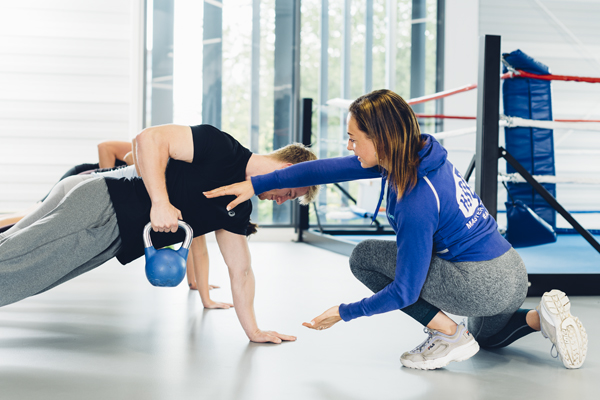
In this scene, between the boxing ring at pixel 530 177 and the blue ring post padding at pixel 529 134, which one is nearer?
the boxing ring at pixel 530 177

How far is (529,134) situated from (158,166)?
292 centimetres

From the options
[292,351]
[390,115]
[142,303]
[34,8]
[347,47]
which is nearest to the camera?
[390,115]

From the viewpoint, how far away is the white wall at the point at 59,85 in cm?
520

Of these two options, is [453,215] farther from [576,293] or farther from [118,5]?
[118,5]

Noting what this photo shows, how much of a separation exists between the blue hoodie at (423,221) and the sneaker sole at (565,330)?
0.68 ft

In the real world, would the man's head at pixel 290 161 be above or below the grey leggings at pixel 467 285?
above

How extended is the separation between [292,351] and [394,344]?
0.36 m

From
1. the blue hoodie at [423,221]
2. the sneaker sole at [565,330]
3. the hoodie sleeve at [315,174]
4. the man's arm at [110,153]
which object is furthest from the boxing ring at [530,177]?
the man's arm at [110,153]

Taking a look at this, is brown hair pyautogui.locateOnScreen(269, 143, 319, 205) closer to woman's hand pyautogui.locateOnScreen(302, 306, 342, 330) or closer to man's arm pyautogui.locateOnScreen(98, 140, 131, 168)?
woman's hand pyautogui.locateOnScreen(302, 306, 342, 330)

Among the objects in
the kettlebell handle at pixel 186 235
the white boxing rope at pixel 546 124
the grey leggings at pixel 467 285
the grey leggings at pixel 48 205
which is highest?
the white boxing rope at pixel 546 124

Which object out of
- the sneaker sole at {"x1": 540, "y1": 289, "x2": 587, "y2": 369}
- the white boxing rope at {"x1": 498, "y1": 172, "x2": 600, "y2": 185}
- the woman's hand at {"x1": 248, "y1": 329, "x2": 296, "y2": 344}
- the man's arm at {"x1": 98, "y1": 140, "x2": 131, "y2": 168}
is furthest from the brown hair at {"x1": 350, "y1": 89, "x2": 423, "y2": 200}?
the man's arm at {"x1": 98, "y1": 140, "x2": 131, "y2": 168}

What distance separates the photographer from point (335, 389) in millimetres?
1434

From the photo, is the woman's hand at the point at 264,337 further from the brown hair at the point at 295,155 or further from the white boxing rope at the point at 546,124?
the white boxing rope at the point at 546,124

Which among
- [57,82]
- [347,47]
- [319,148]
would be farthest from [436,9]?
[57,82]
